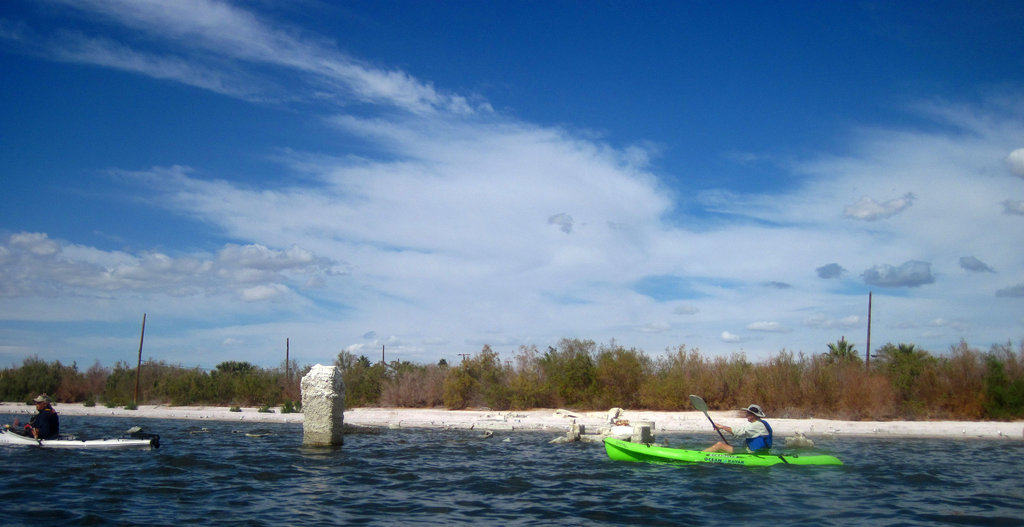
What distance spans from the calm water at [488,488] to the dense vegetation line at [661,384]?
24.2ft

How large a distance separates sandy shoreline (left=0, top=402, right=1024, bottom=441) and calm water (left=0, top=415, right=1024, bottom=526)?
10.8 feet

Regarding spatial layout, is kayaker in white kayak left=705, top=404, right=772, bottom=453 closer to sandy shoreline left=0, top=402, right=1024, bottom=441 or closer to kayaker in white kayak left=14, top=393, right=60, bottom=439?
sandy shoreline left=0, top=402, right=1024, bottom=441

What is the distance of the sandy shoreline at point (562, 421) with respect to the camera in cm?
2353

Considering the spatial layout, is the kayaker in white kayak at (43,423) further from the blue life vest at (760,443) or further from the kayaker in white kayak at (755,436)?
the blue life vest at (760,443)

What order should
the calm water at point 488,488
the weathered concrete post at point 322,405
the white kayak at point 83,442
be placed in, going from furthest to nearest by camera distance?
the weathered concrete post at point 322,405
the white kayak at point 83,442
the calm water at point 488,488

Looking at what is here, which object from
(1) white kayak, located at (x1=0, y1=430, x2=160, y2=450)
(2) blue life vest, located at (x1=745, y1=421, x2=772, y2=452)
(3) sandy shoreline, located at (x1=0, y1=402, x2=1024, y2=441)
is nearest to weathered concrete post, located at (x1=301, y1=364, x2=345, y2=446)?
(1) white kayak, located at (x1=0, y1=430, x2=160, y2=450)

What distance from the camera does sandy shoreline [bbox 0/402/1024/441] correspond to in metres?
23.5

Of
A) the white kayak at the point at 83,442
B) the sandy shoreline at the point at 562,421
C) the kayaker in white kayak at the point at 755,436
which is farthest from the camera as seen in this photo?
the sandy shoreline at the point at 562,421

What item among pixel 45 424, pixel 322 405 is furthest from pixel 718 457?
pixel 45 424

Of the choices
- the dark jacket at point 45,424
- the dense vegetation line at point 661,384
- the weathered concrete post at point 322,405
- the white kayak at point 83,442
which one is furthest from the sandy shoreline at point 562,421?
the dark jacket at point 45,424

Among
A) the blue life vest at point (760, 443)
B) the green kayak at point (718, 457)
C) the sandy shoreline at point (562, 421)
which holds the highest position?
the blue life vest at point (760, 443)

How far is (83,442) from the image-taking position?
17.9 meters

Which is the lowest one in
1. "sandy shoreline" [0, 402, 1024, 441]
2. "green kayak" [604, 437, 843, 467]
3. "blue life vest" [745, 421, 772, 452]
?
"sandy shoreline" [0, 402, 1024, 441]

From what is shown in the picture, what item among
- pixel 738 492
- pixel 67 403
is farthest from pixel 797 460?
pixel 67 403
